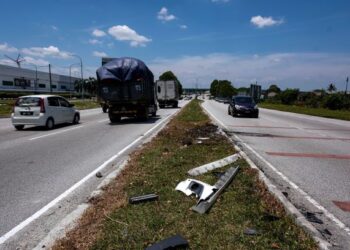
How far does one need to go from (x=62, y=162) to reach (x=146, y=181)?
3.41m

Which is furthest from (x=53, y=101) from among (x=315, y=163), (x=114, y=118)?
(x=315, y=163)

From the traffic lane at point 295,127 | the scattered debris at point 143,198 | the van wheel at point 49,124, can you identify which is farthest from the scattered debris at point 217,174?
the van wheel at point 49,124

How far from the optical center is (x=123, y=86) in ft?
69.4

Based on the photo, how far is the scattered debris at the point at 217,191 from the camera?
5.09m

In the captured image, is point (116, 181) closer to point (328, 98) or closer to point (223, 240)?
point (223, 240)

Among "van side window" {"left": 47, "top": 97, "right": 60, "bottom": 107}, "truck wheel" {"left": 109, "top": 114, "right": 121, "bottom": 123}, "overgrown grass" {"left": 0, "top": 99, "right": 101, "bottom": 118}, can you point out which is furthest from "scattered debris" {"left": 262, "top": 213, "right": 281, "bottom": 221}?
"overgrown grass" {"left": 0, "top": 99, "right": 101, "bottom": 118}

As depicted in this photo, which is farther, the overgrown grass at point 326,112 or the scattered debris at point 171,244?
the overgrown grass at point 326,112

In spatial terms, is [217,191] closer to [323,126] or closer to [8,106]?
[323,126]

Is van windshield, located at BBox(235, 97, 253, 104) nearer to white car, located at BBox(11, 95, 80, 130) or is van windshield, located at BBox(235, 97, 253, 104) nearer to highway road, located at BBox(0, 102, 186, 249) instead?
white car, located at BBox(11, 95, 80, 130)

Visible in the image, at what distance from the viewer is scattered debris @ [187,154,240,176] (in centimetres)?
731

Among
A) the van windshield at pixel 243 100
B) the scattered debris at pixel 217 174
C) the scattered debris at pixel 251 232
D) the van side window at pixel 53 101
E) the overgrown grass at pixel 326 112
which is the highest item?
the van side window at pixel 53 101

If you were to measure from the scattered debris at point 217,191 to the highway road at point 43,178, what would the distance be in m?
2.02

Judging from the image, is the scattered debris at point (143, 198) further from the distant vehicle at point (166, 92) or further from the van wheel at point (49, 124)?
the distant vehicle at point (166, 92)

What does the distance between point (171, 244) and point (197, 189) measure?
2.06 m
